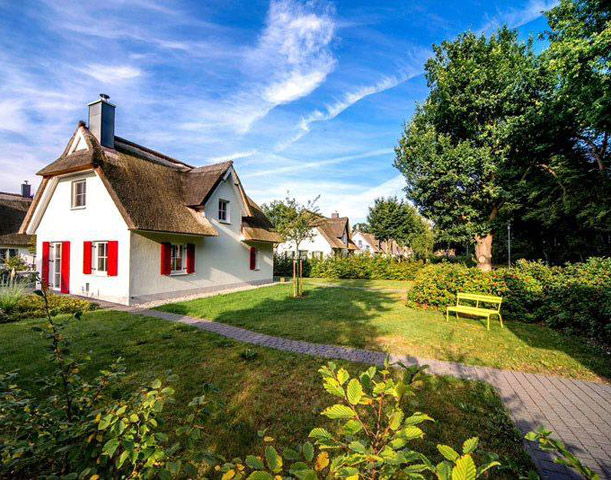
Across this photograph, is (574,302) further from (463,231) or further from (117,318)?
(117,318)

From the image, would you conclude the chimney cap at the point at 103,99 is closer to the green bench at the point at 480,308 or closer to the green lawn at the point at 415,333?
the green lawn at the point at 415,333

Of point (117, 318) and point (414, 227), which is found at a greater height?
point (414, 227)

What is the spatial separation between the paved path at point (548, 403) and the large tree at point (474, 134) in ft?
47.8

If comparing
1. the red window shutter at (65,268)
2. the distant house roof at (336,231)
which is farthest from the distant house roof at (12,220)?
the distant house roof at (336,231)

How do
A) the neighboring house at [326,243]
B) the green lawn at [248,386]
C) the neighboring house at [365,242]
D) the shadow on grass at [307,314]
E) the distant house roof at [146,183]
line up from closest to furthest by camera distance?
the green lawn at [248,386]
the shadow on grass at [307,314]
the distant house roof at [146,183]
the neighboring house at [326,243]
the neighboring house at [365,242]

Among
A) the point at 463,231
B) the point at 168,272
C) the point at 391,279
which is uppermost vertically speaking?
the point at 463,231

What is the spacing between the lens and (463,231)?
61.4 ft

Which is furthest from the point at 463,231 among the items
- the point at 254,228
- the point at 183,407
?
the point at 183,407

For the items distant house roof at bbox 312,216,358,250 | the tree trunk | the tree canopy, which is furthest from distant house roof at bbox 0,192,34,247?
the tree trunk

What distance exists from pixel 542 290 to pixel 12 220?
37.2m

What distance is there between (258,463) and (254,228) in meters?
18.5

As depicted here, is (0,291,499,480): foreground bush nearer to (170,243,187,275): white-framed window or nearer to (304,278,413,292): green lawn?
(170,243,187,275): white-framed window

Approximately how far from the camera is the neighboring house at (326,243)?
115ft

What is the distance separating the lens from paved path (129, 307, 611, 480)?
11.3 ft
